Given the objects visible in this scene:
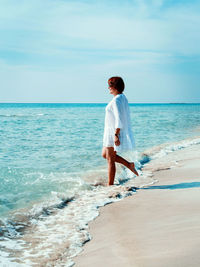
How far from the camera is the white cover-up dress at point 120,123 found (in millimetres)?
5035

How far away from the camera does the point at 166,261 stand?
231 cm

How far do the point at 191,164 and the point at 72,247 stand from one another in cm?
498

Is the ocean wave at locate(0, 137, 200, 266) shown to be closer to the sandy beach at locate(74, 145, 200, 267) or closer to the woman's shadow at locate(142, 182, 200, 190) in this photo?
the sandy beach at locate(74, 145, 200, 267)

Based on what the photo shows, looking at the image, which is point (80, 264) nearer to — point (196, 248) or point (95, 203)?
point (196, 248)

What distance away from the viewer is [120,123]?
5.04 m

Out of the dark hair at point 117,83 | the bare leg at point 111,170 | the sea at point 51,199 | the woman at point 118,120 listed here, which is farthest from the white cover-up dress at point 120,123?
the sea at point 51,199

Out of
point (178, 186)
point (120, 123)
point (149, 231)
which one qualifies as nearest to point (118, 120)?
point (120, 123)

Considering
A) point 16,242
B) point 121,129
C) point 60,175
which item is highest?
point 121,129

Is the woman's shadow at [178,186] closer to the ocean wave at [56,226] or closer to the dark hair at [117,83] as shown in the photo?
the ocean wave at [56,226]

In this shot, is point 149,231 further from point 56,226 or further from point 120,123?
point 120,123

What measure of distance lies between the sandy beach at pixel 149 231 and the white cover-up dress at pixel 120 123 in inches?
33.4

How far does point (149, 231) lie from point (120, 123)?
2280mm

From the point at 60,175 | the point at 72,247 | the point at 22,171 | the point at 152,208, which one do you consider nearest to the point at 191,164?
the point at 60,175

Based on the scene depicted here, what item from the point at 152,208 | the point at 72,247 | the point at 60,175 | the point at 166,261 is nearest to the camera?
the point at 166,261
